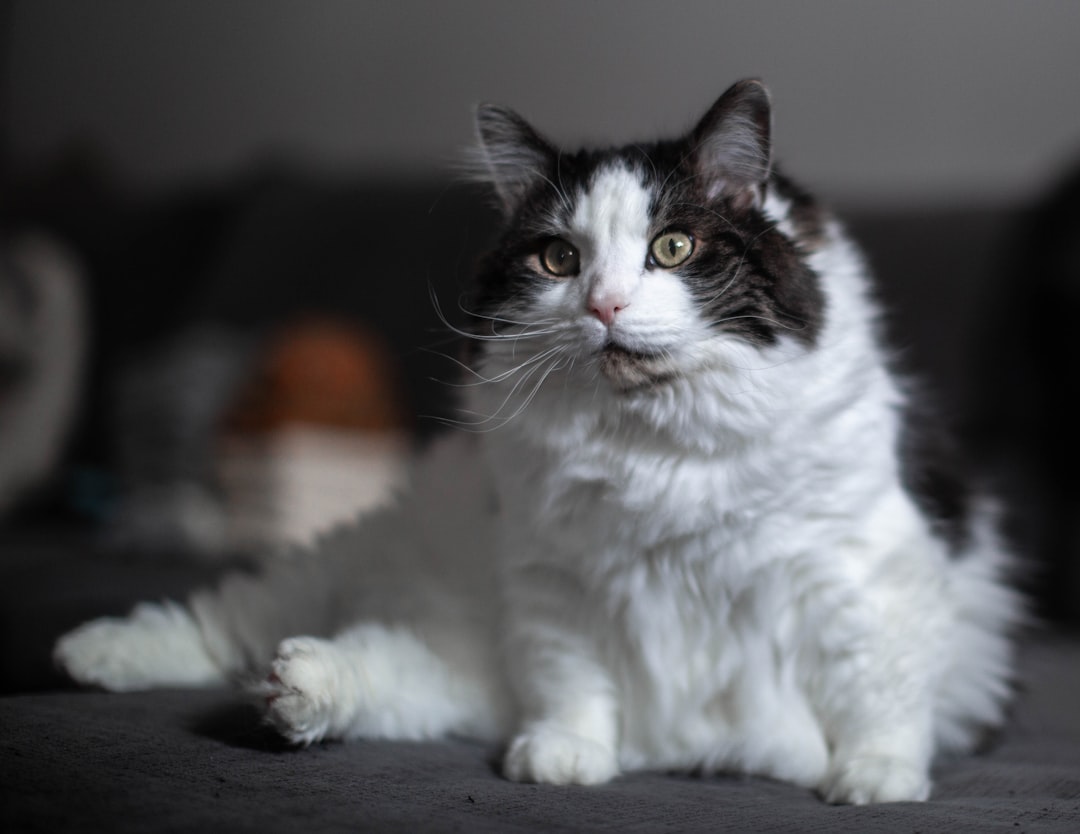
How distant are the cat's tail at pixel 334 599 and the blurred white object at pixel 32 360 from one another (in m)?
2.10

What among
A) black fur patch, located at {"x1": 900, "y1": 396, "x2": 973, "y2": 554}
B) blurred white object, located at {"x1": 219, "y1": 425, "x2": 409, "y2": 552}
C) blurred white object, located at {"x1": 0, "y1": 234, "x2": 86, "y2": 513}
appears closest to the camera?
black fur patch, located at {"x1": 900, "y1": 396, "x2": 973, "y2": 554}

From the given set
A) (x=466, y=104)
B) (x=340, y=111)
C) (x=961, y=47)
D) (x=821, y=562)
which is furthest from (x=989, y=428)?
(x=340, y=111)

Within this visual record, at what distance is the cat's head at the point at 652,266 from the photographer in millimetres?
1025

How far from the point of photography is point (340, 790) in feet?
3.01

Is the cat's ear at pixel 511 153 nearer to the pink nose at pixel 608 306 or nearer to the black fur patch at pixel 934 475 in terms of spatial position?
the pink nose at pixel 608 306

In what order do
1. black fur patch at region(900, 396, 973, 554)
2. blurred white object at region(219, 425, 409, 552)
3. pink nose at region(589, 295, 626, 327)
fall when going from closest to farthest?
pink nose at region(589, 295, 626, 327)
black fur patch at region(900, 396, 973, 554)
blurred white object at region(219, 425, 409, 552)

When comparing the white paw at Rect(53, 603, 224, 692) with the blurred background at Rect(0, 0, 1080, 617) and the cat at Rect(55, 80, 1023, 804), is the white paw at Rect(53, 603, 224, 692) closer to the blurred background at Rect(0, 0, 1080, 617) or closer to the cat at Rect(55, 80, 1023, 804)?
the cat at Rect(55, 80, 1023, 804)

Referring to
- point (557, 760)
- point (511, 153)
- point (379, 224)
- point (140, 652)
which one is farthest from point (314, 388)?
point (557, 760)

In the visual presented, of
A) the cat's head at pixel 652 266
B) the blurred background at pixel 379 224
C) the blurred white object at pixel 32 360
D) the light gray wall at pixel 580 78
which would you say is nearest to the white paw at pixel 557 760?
the cat's head at pixel 652 266

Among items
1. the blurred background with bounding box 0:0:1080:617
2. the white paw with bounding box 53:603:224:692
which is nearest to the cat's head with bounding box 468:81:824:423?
the white paw with bounding box 53:603:224:692

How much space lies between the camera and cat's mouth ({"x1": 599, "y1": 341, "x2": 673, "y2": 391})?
102cm

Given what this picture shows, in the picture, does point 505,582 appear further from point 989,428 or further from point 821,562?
point 989,428

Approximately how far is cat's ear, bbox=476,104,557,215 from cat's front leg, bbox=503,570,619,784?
0.52 m

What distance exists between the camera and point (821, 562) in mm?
1095
